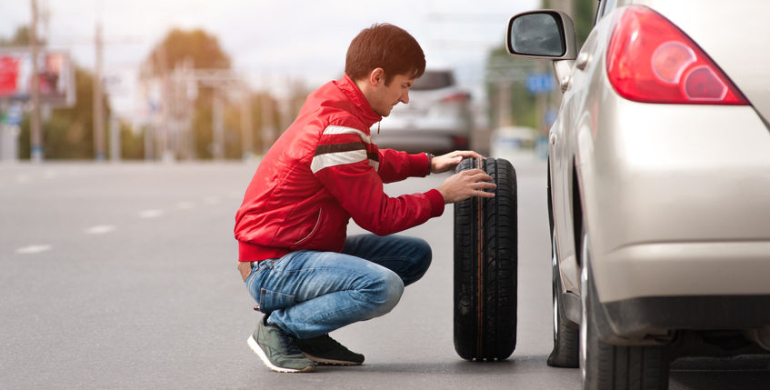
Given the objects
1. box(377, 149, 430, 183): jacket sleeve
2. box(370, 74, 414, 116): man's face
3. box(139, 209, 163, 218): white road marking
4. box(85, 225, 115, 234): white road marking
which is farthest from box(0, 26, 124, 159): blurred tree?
box(370, 74, 414, 116): man's face

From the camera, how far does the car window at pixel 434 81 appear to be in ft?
75.9

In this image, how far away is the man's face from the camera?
4.82m

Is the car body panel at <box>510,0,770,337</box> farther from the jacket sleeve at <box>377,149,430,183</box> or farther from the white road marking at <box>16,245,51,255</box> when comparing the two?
the white road marking at <box>16,245,51,255</box>

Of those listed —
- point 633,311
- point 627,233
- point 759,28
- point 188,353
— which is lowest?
point 188,353

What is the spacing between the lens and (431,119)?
2309cm

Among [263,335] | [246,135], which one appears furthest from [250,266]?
[246,135]

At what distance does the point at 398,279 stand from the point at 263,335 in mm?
578

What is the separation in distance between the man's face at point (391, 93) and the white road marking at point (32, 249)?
6309mm

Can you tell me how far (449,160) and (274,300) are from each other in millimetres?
891

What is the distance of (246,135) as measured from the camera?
129 m

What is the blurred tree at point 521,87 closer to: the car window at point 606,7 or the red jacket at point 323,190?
the red jacket at point 323,190

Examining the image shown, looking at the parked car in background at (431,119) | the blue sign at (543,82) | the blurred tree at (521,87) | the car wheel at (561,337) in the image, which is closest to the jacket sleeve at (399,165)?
the car wheel at (561,337)

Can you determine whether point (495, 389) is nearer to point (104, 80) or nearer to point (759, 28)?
point (759, 28)

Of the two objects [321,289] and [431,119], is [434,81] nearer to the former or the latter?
[431,119]
